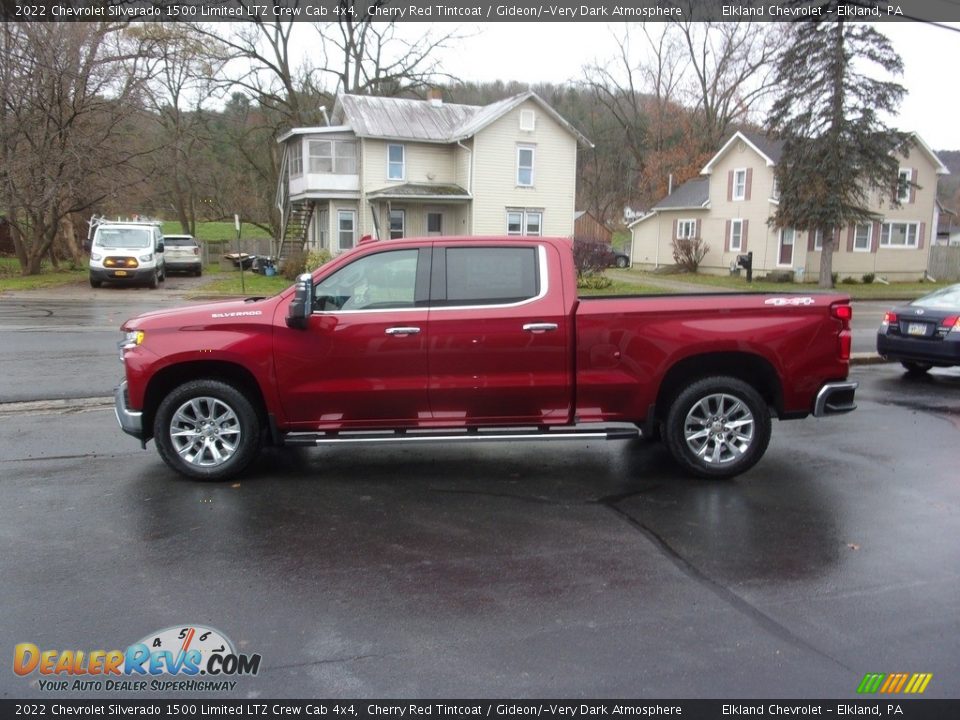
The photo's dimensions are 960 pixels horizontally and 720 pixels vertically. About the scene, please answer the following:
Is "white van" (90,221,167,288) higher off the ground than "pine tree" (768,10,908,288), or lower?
lower

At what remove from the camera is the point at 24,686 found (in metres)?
3.35

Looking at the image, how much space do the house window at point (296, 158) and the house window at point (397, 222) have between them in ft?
15.7

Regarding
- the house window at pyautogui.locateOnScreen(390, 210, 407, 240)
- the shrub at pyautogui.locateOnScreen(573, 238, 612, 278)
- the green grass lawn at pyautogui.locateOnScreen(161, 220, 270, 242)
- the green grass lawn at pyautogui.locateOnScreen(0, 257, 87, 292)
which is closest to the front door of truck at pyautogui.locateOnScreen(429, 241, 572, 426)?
the shrub at pyautogui.locateOnScreen(573, 238, 612, 278)

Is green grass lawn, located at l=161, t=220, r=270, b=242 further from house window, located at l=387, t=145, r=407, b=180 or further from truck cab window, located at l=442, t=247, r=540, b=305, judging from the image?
truck cab window, located at l=442, t=247, r=540, b=305

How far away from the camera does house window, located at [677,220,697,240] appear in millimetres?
41812

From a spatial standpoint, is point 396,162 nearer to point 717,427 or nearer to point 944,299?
point 944,299

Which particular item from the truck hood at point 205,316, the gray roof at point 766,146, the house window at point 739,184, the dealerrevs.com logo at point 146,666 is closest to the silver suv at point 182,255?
the house window at point 739,184

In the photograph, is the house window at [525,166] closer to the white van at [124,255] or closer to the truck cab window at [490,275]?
the white van at [124,255]

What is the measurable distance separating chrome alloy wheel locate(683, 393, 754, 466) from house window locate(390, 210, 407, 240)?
30.3 meters

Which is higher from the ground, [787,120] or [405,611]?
[787,120]

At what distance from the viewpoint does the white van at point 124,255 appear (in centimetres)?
2595

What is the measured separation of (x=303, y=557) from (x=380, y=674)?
145 centimetres
